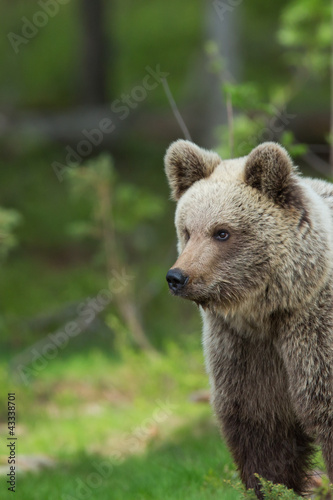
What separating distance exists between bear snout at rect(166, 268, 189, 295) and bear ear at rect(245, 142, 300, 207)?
2.36ft

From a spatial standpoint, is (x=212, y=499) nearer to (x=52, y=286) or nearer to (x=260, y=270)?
(x=260, y=270)

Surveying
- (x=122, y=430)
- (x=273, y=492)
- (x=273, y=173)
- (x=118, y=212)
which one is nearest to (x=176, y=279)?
(x=273, y=173)

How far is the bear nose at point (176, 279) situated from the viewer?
13.1 feet

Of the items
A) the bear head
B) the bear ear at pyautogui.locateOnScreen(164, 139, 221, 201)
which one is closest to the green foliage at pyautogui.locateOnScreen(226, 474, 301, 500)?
the bear head

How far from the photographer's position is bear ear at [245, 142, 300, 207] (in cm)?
424

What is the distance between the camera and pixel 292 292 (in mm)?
4176

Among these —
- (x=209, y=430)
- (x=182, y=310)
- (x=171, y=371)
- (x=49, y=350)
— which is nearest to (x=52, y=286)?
(x=182, y=310)

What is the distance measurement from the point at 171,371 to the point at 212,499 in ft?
11.9

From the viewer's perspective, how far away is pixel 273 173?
4.27 meters

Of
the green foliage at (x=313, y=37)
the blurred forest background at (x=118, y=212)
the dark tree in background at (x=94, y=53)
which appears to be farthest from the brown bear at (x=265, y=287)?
the dark tree in background at (x=94, y=53)

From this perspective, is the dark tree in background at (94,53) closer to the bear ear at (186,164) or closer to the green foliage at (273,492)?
the bear ear at (186,164)

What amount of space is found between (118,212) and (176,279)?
5.74 meters

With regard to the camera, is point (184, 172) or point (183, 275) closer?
point (183, 275)

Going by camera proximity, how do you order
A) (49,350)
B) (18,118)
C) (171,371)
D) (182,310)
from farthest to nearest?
(18,118), (182,310), (49,350), (171,371)
